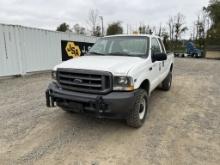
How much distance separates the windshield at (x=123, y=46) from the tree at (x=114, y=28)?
1414 inches

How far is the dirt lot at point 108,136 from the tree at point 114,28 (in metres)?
36.6

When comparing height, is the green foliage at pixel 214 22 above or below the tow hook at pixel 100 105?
above

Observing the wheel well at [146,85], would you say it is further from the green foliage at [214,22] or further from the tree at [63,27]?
the tree at [63,27]

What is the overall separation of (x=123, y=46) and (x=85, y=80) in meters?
1.71

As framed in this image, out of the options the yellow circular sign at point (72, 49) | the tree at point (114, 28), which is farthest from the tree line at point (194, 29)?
the yellow circular sign at point (72, 49)

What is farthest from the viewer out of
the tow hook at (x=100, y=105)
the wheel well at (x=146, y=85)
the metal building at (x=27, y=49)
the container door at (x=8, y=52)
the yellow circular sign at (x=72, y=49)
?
the yellow circular sign at (x=72, y=49)

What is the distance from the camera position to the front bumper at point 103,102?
3445mm

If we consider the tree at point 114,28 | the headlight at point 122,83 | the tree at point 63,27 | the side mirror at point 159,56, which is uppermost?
the tree at point 63,27

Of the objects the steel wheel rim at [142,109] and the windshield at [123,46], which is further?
the windshield at [123,46]

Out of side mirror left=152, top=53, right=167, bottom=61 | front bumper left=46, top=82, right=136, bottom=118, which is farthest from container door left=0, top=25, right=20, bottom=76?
side mirror left=152, top=53, right=167, bottom=61

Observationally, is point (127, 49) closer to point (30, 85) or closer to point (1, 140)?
point (1, 140)

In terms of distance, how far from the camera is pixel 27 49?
1027cm

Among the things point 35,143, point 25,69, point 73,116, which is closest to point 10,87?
point 25,69

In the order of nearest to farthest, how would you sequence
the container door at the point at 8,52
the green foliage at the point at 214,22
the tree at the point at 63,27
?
the container door at the point at 8,52, the green foliage at the point at 214,22, the tree at the point at 63,27
